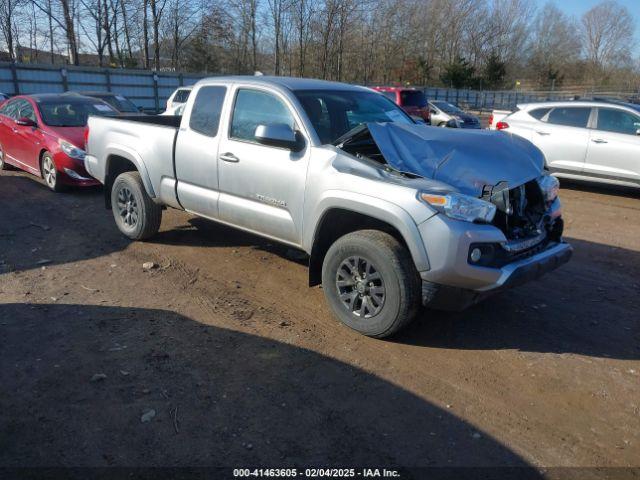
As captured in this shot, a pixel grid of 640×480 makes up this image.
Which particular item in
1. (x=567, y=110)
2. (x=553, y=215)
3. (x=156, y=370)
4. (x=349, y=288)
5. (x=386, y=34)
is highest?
(x=386, y=34)

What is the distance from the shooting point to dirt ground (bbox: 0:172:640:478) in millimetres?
2967

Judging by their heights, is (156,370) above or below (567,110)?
below

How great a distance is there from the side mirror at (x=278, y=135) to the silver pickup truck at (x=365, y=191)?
13 millimetres

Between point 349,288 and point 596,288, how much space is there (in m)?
2.75

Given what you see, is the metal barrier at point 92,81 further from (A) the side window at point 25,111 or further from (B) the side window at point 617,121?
(B) the side window at point 617,121

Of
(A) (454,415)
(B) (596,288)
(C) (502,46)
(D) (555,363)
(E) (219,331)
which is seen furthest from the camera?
(C) (502,46)

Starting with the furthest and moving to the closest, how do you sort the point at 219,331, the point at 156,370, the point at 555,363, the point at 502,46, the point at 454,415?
the point at 502,46
the point at 219,331
the point at 555,363
the point at 156,370
the point at 454,415

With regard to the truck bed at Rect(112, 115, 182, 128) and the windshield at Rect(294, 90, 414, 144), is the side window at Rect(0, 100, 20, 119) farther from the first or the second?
the windshield at Rect(294, 90, 414, 144)

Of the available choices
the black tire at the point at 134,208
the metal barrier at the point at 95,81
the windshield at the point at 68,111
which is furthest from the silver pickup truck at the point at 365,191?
the metal barrier at the point at 95,81

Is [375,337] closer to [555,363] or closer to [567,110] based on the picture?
[555,363]

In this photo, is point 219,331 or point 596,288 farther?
point 596,288

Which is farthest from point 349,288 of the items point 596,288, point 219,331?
point 596,288

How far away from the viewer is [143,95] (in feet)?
80.8

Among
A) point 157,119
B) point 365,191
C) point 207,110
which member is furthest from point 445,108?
point 365,191
